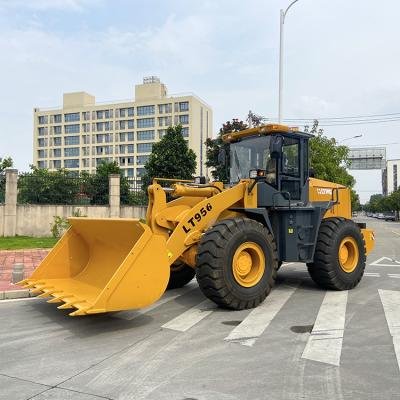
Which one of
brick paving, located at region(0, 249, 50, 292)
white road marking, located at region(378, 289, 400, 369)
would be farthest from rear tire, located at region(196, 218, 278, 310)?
brick paving, located at region(0, 249, 50, 292)

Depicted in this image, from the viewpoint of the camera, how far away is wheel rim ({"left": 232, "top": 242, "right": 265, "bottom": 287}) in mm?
7527

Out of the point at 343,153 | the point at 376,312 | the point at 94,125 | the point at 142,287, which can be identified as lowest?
the point at 376,312

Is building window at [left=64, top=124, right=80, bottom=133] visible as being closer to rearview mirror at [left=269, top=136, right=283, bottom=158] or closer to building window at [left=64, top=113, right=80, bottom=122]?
building window at [left=64, top=113, right=80, bottom=122]

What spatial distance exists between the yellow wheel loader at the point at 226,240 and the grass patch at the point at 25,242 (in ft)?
28.0

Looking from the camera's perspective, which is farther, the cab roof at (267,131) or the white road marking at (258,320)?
the cab roof at (267,131)

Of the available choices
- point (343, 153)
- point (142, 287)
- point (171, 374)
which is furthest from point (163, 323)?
point (343, 153)

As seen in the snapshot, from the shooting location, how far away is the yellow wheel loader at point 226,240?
21.4 ft

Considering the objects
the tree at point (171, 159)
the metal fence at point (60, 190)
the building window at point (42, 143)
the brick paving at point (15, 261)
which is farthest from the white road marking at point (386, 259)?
the building window at point (42, 143)

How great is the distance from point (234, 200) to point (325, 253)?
2101mm

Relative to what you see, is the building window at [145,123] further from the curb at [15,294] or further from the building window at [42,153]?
the curb at [15,294]

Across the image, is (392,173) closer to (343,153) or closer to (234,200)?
(343,153)

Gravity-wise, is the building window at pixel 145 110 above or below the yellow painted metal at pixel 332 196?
above

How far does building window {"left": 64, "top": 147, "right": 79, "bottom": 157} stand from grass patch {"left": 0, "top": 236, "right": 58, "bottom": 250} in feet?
377

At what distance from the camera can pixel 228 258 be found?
7.27m
